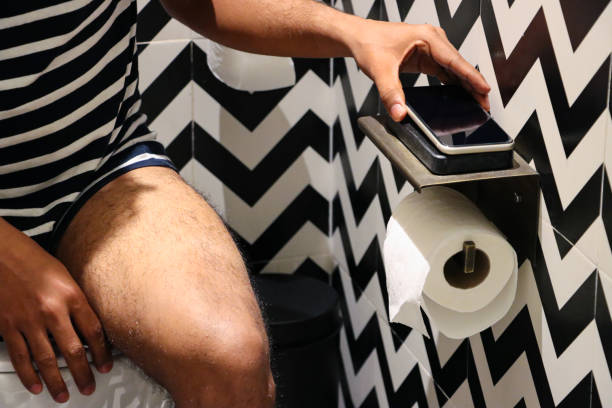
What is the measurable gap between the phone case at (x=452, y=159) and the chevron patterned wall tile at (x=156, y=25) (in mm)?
709

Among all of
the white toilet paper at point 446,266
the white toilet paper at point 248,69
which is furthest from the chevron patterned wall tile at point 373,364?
the white toilet paper at point 248,69

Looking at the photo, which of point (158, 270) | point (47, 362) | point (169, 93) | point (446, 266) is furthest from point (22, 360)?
point (169, 93)

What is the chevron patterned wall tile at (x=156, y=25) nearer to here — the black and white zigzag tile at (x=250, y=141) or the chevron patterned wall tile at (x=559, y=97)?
the black and white zigzag tile at (x=250, y=141)

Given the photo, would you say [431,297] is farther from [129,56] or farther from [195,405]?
[129,56]

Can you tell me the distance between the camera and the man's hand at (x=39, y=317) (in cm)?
92

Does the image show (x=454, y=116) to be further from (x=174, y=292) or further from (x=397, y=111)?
(x=174, y=292)

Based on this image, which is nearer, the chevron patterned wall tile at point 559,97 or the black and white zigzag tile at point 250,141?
the chevron patterned wall tile at point 559,97

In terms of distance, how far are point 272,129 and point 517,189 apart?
75cm

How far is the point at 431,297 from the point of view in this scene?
3.14ft

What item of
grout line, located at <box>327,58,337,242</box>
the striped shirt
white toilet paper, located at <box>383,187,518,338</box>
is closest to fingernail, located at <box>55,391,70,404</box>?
the striped shirt

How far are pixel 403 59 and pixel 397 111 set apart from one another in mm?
84

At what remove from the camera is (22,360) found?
92 cm

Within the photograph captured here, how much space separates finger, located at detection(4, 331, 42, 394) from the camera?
917mm

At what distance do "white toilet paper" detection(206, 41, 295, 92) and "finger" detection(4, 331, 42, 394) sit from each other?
25.9 inches
